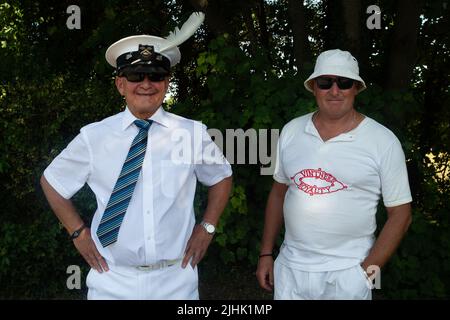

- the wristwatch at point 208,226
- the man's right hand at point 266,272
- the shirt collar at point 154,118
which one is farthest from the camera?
the man's right hand at point 266,272

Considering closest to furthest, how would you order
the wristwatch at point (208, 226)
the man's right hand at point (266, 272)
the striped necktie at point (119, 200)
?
the striped necktie at point (119, 200), the wristwatch at point (208, 226), the man's right hand at point (266, 272)

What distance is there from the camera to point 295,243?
2.63 metres

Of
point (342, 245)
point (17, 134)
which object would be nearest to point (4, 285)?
point (17, 134)

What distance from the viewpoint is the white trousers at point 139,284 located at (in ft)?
8.14

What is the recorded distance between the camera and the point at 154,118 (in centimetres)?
260

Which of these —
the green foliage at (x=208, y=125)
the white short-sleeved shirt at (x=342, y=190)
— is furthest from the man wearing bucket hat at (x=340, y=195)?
the green foliage at (x=208, y=125)

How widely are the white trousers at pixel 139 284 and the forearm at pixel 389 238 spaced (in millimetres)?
924

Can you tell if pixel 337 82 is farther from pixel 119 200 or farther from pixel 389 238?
pixel 119 200

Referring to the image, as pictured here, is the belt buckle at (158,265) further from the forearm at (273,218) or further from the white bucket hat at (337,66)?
the white bucket hat at (337,66)

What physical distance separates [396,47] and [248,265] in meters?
2.74

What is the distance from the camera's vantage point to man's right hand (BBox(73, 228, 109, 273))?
255cm

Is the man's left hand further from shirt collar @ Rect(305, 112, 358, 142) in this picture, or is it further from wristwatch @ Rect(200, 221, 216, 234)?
shirt collar @ Rect(305, 112, 358, 142)

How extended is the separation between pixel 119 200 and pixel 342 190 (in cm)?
108
